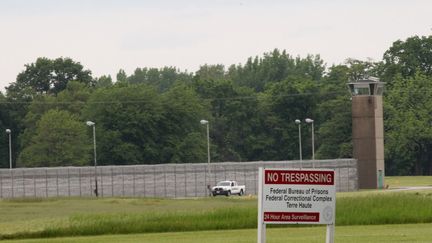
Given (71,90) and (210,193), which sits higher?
(71,90)

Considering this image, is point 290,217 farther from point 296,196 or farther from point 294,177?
point 294,177

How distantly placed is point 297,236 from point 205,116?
129438 mm

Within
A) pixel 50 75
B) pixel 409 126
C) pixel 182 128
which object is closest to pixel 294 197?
pixel 409 126

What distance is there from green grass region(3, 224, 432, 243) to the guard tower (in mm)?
69662

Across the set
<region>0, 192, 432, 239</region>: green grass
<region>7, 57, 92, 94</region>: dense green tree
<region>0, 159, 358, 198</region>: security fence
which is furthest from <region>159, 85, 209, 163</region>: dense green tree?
<region>0, 192, 432, 239</region>: green grass

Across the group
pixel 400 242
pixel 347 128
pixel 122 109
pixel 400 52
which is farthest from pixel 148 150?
pixel 400 242

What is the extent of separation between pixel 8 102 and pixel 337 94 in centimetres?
4478

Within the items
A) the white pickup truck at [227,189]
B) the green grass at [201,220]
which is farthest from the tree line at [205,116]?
the green grass at [201,220]

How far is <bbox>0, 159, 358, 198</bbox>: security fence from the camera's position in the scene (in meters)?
107

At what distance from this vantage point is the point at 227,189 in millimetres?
106438

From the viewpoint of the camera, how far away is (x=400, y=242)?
1278 inches

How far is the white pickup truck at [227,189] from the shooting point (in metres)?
106

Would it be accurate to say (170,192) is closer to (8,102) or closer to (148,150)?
(148,150)

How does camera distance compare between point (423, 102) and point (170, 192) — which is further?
point (423, 102)
